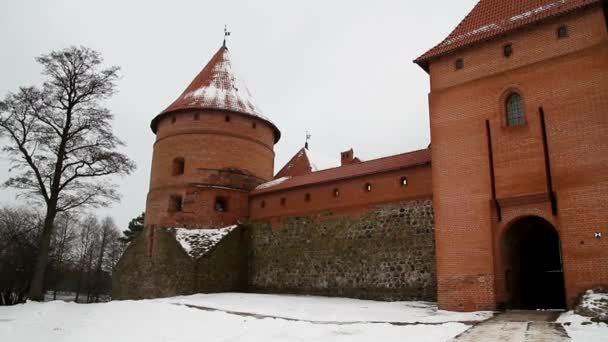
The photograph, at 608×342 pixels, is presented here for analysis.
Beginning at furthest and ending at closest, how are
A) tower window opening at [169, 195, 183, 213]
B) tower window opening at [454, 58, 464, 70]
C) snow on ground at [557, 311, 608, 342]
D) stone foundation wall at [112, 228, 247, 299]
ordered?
tower window opening at [169, 195, 183, 213] → stone foundation wall at [112, 228, 247, 299] → tower window opening at [454, 58, 464, 70] → snow on ground at [557, 311, 608, 342]

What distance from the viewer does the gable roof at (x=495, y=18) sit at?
1148 centimetres

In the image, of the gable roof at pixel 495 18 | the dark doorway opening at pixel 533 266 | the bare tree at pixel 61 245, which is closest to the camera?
the gable roof at pixel 495 18

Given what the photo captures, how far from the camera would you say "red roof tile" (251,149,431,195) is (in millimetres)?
15203

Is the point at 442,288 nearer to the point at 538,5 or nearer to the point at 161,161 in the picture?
the point at 538,5

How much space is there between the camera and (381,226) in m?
15.3

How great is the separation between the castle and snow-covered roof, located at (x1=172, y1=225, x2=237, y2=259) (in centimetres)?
6

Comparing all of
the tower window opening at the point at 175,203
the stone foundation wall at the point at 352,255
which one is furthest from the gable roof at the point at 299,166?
the tower window opening at the point at 175,203

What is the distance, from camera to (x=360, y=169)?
1673 cm

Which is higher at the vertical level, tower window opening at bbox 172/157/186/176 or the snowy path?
tower window opening at bbox 172/157/186/176

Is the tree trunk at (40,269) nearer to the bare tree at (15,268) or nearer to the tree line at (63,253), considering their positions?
the tree line at (63,253)

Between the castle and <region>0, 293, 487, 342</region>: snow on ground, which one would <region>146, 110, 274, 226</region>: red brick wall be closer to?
the castle

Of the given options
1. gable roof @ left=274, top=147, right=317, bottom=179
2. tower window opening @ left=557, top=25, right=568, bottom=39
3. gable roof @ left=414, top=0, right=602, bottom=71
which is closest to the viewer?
tower window opening @ left=557, top=25, right=568, bottom=39

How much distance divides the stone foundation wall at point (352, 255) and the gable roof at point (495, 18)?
4445 mm

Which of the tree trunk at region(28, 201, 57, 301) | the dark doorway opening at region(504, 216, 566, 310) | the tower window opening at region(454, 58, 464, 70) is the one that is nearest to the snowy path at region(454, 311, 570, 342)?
the dark doorway opening at region(504, 216, 566, 310)
